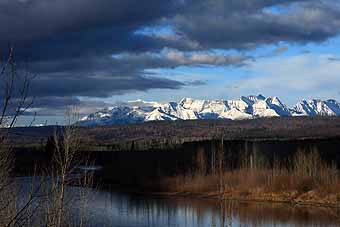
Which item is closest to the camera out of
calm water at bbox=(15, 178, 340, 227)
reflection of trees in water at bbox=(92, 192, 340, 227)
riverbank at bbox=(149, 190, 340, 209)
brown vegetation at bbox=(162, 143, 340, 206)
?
calm water at bbox=(15, 178, 340, 227)

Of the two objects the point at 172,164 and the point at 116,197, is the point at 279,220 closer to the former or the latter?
the point at 116,197

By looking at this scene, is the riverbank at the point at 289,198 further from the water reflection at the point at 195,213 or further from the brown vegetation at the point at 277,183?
the water reflection at the point at 195,213

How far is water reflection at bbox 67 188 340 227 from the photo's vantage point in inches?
1549

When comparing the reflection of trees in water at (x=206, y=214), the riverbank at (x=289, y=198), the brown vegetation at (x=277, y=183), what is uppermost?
the brown vegetation at (x=277, y=183)

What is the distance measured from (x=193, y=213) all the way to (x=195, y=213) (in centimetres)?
16

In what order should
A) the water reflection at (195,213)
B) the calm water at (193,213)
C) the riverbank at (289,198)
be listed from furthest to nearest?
the riverbank at (289,198) → the water reflection at (195,213) → the calm water at (193,213)

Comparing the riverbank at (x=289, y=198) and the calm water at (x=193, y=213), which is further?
the riverbank at (x=289, y=198)

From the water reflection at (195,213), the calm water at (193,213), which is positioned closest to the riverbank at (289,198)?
the calm water at (193,213)

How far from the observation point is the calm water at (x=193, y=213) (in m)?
39.2

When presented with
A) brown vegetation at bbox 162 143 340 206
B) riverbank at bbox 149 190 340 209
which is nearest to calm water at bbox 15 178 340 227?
riverbank at bbox 149 190 340 209

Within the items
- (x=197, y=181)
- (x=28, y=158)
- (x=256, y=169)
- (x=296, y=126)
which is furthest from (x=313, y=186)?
(x=296, y=126)

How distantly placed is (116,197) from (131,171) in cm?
2154

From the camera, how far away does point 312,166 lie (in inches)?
2363

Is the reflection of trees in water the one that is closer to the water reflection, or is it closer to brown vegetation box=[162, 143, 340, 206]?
the water reflection
